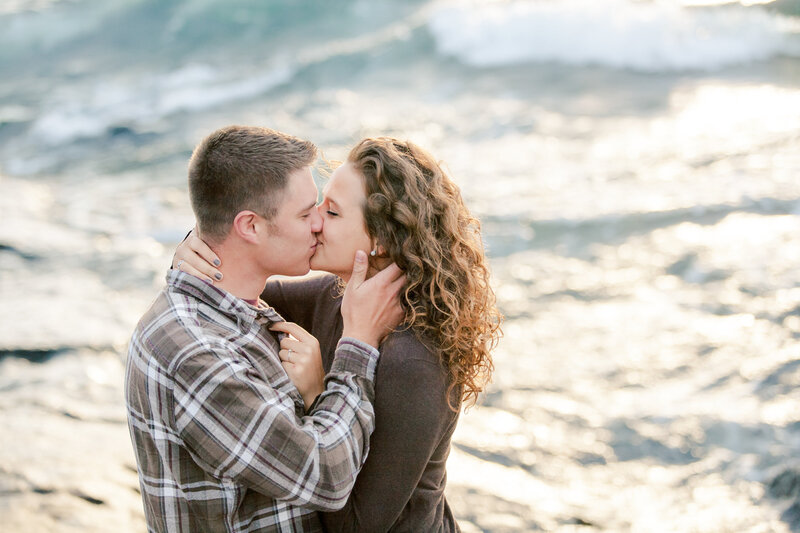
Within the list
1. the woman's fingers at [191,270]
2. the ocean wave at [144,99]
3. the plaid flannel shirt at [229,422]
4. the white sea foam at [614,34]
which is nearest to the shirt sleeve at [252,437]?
the plaid flannel shirt at [229,422]

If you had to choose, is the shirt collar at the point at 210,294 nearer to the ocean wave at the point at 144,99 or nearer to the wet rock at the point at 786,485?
the wet rock at the point at 786,485

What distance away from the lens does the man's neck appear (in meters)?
2.47

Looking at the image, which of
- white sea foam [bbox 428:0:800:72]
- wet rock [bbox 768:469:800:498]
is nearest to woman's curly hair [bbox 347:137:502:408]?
wet rock [bbox 768:469:800:498]

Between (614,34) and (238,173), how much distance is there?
562 inches

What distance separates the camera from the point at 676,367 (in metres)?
5.73

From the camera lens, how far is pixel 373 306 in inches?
95.0

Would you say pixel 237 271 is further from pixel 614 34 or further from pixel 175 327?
pixel 614 34

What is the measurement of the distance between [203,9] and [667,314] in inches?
601

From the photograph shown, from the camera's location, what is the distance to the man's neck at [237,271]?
2.47 metres

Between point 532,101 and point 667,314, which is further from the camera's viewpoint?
point 532,101

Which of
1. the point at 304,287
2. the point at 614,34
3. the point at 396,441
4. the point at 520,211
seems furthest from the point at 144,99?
the point at 396,441

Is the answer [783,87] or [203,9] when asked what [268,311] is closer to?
[783,87]

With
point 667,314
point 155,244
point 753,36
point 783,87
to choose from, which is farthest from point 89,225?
point 753,36

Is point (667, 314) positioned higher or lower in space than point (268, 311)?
lower
